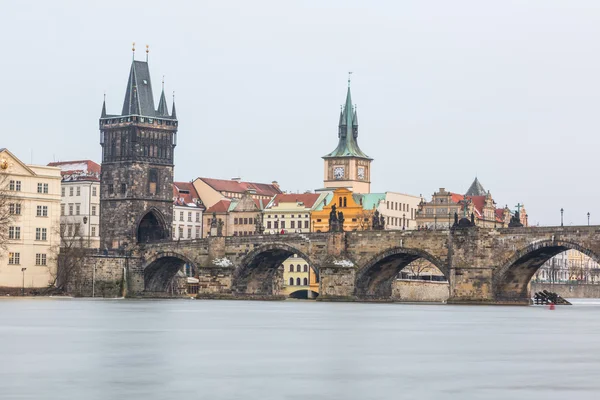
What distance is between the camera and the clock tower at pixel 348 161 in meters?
179

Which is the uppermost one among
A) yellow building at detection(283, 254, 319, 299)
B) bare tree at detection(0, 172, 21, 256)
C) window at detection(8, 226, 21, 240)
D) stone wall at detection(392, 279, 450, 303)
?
bare tree at detection(0, 172, 21, 256)


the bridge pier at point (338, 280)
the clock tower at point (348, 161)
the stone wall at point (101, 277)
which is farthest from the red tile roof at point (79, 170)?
the clock tower at point (348, 161)

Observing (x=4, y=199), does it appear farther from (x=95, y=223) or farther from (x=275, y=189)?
→ (x=275, y=189)

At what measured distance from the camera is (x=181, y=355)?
4003 cm

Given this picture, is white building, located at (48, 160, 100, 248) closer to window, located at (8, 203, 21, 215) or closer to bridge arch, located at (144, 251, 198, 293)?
bridge arch, located at (144, 251, 198, 293)

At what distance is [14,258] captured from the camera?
3967 inches

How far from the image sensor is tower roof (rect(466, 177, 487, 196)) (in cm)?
19200

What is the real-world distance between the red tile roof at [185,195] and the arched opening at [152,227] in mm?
24942

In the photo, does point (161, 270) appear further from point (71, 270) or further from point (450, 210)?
point (450, 210)

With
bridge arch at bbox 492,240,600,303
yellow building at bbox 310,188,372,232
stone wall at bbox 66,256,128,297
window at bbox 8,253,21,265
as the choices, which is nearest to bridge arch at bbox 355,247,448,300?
bridge arch at bbox 492,240,600,303

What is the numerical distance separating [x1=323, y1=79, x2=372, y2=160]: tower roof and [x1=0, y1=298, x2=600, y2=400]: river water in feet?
386

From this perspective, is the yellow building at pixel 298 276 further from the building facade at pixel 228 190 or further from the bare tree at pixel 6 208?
the bare tree at pixel 6 208

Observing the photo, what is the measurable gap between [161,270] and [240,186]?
159 feet

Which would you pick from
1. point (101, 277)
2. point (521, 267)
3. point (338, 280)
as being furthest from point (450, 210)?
point (521, 267)
